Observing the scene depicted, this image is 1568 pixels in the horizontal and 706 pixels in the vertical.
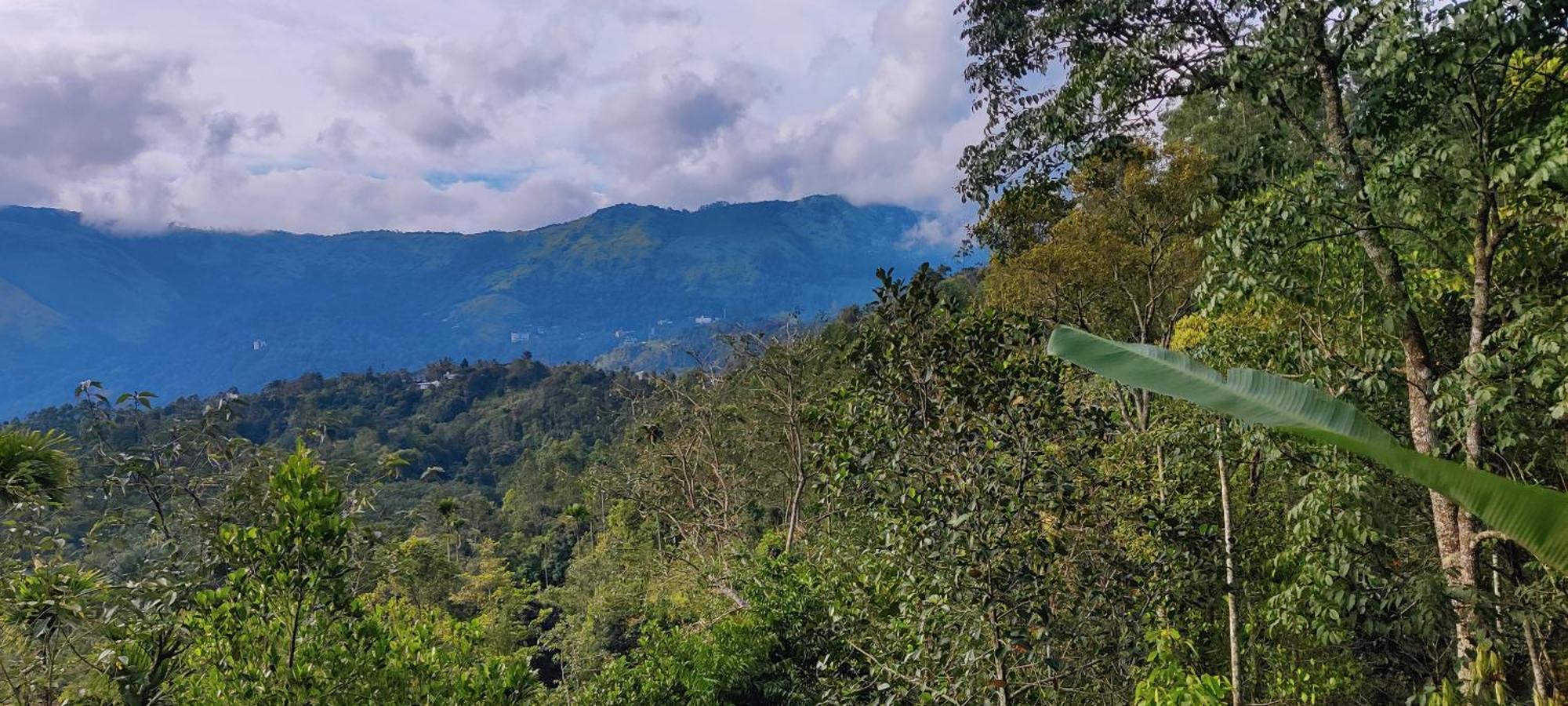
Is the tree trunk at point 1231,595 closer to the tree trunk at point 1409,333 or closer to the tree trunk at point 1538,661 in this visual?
the tree trunk at point 1409,333

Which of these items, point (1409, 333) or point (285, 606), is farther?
point (1409, 333)

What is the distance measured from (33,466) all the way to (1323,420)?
5033mm

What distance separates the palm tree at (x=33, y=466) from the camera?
11.8ft

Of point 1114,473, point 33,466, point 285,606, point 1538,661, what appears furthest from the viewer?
point 1114,473

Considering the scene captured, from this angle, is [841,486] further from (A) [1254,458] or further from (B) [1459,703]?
(A) [1254,458]

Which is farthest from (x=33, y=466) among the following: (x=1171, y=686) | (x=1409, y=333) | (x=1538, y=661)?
(x=1538, y=661)

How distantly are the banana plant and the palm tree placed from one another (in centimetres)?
A: 451

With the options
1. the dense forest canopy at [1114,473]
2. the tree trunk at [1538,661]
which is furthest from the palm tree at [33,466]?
the tree trunk at [1538,661]

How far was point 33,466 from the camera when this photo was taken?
379 centimetres

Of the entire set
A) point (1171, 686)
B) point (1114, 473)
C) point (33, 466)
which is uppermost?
point (33, 466)

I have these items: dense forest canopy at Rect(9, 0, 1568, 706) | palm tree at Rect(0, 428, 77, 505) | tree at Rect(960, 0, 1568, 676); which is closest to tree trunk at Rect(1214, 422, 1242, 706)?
dense forest canopy at Rect(9, 0, 1568, 706)

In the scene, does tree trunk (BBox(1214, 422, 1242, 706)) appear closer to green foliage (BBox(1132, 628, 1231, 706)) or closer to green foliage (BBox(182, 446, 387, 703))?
green foliage (BBox(1132, 628, 1231, 706))

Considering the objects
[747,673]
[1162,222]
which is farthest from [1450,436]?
[1162,222]

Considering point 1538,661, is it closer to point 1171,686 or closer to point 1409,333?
point 1409,333
